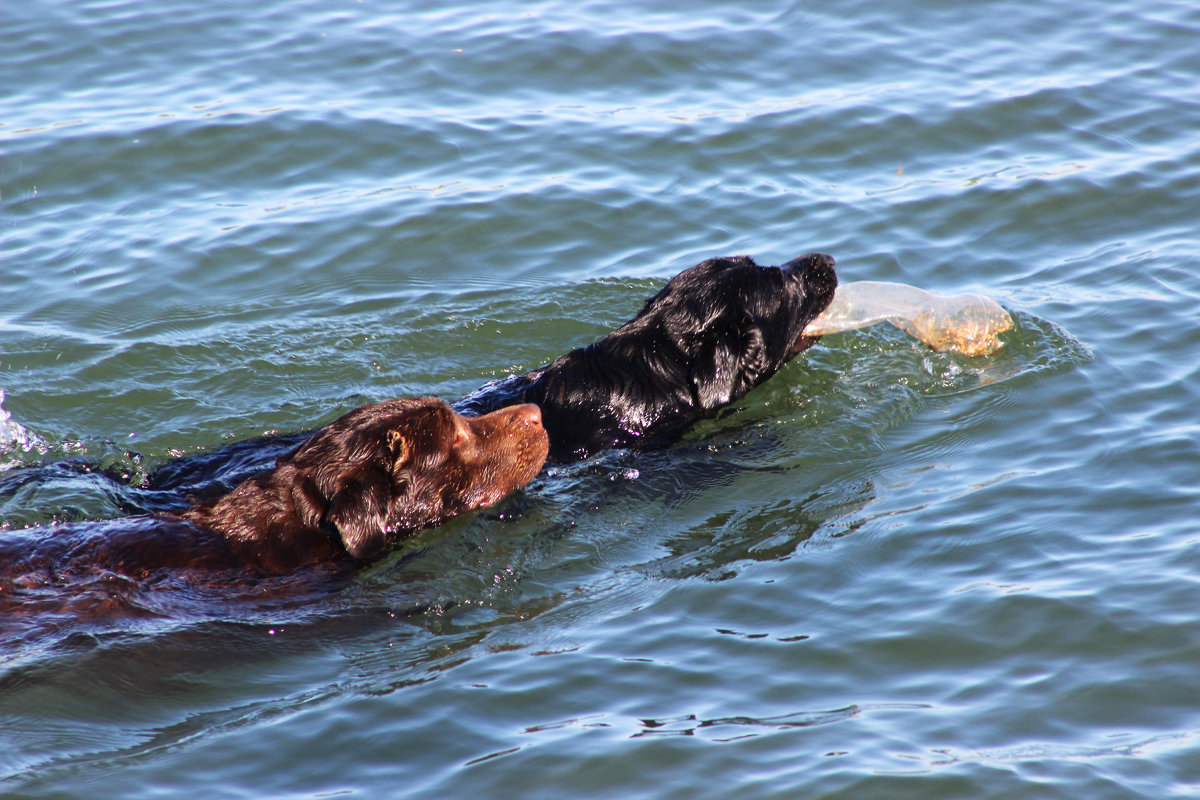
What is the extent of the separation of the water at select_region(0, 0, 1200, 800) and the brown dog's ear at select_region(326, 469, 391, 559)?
0.24 m

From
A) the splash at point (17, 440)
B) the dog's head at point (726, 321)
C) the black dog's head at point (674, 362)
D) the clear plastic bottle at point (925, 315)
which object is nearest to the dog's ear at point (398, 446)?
the black dog's head at point (674, 362)

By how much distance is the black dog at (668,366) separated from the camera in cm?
795

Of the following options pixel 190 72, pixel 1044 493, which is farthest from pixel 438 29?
pixel 1044 493

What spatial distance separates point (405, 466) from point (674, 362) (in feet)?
7.46

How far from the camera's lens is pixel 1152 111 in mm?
12703

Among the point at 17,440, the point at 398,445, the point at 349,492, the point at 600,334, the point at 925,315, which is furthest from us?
the point at 600,334

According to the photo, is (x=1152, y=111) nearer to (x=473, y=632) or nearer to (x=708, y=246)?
(x=708, y=246)

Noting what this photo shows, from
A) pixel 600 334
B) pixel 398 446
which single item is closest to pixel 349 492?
pixel 398 446

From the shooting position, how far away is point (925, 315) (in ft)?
29.2

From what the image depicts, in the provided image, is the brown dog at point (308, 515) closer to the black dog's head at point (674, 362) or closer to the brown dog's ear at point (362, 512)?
the brown dog's ear at point (362, 512)

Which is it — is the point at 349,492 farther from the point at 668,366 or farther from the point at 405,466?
the point at 668,366

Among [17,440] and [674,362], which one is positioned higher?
[674,362]

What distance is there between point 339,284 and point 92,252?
2.40 metres

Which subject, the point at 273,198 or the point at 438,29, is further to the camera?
the point at 438,29
